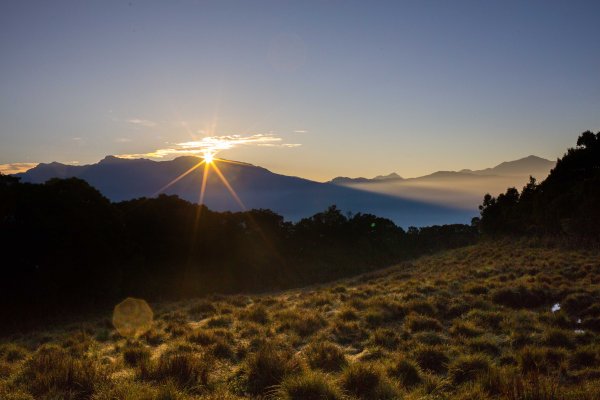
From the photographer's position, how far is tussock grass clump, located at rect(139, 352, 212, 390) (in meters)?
7.85

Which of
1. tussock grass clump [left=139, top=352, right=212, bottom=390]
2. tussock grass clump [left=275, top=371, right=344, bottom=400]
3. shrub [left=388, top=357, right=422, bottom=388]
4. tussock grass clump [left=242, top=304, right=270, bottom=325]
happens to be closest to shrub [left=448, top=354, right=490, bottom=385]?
shrub [left=388, top=357, right=422, bottom=388]

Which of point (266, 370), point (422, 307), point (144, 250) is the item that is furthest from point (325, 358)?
point (144, 250)

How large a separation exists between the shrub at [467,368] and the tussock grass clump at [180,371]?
491 centimetres

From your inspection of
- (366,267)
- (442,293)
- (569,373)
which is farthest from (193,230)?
(569,373)

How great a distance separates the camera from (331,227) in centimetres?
7156

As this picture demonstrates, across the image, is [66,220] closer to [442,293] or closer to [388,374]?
[442,293]

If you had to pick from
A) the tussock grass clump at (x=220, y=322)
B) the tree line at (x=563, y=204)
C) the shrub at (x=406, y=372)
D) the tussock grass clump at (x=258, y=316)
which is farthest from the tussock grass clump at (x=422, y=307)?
the tree line at (x=563, y=204)

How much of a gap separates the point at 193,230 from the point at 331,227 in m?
31.6

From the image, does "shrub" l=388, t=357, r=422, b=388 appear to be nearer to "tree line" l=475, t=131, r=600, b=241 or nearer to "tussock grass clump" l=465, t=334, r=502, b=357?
"tussock grass clump" l=465, t=334, r=502, b=357

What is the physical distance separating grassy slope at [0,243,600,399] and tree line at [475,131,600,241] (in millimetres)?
22523

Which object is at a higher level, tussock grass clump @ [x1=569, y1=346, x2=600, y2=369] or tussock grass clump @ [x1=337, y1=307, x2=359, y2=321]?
tussock grass clump @ [x1=569, y1=346, x2=600, y2=369]

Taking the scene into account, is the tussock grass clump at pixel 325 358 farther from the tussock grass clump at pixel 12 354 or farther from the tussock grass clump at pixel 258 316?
the tussock grass clump at pixel 12 354

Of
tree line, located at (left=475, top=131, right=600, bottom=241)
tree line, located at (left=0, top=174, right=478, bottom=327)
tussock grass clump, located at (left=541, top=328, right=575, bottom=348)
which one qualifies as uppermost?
tree line, located at (left=475, top=131, right=600, bottom=241)

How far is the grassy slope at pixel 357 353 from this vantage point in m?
7.30
